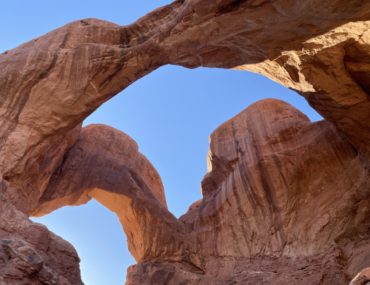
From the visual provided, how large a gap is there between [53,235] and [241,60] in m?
5.60

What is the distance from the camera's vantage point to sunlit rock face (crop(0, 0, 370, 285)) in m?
8.91

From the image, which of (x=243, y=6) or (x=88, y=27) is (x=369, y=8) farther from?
(x=88, y=27)

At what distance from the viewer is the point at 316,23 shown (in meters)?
8.38

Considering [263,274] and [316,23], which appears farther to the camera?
[263,274]

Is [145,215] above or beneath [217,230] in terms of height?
above

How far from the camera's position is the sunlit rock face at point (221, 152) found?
351 inches

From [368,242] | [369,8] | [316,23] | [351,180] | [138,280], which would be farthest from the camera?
[138,280]

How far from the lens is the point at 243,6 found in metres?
8.60

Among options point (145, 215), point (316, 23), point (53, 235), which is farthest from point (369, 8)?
point (145, 215)

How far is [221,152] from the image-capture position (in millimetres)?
14281

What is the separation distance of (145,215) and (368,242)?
6.28 meters

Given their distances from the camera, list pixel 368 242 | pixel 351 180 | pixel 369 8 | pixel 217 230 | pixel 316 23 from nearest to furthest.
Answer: pixel 369 8 < pixel 316 23 < pixel 368 242 < pixel 351 180 < pixel 217 230

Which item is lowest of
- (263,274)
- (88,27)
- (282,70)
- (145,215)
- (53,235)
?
(263,274)

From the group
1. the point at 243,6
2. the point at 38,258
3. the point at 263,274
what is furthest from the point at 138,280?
the point at 243,6
